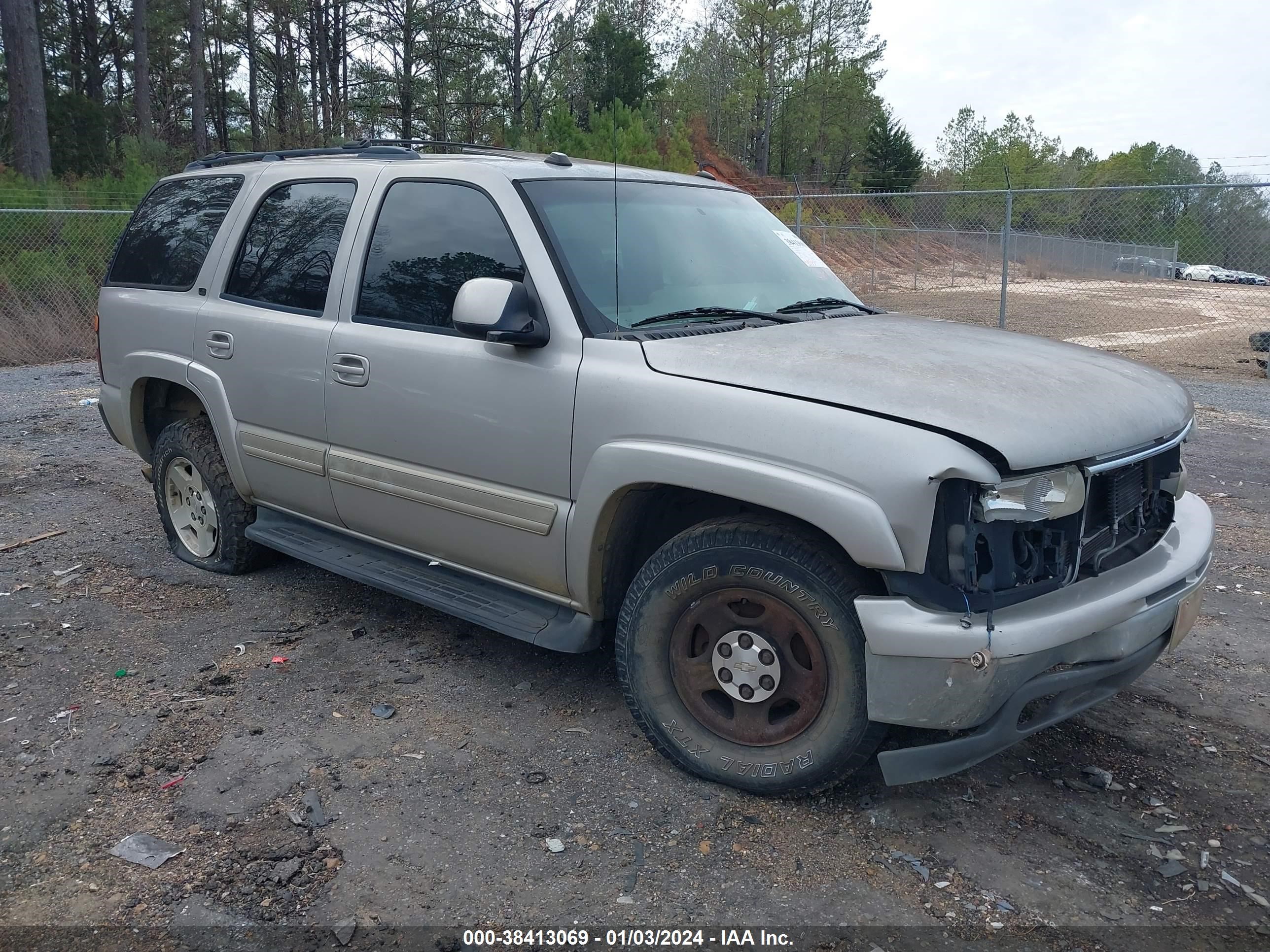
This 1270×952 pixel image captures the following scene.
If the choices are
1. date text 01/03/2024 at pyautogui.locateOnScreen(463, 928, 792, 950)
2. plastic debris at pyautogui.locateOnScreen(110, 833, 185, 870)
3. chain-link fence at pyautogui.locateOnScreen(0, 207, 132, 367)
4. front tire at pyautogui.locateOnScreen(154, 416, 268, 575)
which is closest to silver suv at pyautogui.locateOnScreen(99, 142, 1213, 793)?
front tire at pyautogui.locateOnScreen(154, 416, 268, 575)

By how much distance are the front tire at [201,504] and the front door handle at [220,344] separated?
0.47 meters

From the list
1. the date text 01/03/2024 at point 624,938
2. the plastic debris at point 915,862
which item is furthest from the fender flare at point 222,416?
the plastic debris at point 915,862

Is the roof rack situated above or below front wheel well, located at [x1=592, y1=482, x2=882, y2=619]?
above

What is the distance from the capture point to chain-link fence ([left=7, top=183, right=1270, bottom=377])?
1376cm

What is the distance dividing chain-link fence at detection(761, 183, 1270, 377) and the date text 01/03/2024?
813 centimetres

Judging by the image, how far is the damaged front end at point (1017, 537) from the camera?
2.59 metres

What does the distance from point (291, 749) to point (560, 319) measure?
5.66 feet

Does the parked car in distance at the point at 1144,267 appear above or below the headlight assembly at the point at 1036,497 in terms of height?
above

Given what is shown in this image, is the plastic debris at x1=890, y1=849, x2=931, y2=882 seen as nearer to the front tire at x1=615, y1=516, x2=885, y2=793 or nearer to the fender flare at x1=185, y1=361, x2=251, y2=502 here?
the front tire at x1=615, y1=516, x2=885, y2=793

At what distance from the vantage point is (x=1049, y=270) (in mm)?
31641

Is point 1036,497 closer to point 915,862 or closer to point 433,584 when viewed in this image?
point 915,862

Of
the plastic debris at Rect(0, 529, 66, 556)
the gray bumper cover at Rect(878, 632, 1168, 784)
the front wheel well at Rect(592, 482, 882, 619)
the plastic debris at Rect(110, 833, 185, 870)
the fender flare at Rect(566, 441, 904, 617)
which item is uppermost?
the fender flare at Rect(566, 441, 904, 617)

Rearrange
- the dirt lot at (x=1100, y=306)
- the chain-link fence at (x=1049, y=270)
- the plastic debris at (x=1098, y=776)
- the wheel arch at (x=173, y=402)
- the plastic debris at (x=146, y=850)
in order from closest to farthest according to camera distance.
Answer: the plastic debris at (x=146, y=850)
the plastic debris at (x=1098, y=776)
the wheel arch at (x=173, y=402)
the chain-link fence at (x=1049, y=270)
the dirt lot at (x=1100, y=306)

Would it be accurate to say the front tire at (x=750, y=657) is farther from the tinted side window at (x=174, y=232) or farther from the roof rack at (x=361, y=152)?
the tinted side window at (x=174, y=232)
